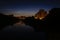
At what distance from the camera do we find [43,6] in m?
1.63

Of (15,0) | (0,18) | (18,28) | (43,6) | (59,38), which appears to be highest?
(15,0)

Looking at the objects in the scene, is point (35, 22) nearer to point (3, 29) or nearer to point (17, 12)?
point (17, 12)

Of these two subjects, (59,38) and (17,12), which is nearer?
(17,12)

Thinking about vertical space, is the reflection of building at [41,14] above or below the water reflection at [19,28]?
above

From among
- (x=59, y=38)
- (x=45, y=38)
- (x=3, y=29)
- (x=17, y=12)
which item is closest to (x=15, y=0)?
(x=17, y=12)

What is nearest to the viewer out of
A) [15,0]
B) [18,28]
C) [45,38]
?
[15,0]

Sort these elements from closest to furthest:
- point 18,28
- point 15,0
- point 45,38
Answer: point 15,0 < point 18,28 < point 45,38

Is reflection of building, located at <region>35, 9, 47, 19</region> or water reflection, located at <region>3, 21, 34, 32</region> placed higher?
reflection of building, located at <region>35, 9, 47, 19</region>

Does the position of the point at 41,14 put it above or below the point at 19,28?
above

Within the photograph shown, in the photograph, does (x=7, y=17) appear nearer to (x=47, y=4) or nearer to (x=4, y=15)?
(x=4, y=15)

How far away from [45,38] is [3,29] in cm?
80

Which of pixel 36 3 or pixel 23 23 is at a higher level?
pixel 36 3

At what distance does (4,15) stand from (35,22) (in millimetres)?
541

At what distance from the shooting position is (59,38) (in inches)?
72.3
